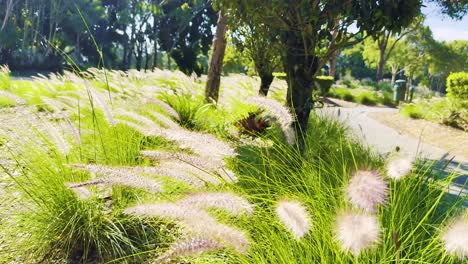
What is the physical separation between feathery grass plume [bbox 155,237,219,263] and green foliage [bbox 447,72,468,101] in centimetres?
1256

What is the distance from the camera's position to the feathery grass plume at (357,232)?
931mm

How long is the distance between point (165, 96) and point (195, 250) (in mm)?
5053

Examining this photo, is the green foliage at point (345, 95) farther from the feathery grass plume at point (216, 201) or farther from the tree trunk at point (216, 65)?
the feathery grass plume at point (216, 201)

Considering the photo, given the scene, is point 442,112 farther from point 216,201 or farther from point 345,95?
point 216,201

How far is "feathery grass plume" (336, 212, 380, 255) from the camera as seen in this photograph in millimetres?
931

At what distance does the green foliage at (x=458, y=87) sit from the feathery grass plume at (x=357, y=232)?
490 inches

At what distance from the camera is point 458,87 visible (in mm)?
12195

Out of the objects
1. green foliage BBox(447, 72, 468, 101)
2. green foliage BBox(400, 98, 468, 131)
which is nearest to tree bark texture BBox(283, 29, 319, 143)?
green foliage BBox(400, 98, 468, 131)

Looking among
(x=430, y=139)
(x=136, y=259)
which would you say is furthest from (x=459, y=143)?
(x=136, y=259)

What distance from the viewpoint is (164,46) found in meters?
36.4

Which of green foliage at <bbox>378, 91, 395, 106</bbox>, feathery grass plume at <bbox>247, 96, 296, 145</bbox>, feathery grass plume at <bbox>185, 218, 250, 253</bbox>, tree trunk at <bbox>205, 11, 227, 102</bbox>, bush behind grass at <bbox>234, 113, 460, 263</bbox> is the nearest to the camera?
feathery grass plume at <bbox>185, 218, 250, 253</bbox>

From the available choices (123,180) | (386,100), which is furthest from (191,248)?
(386,100)

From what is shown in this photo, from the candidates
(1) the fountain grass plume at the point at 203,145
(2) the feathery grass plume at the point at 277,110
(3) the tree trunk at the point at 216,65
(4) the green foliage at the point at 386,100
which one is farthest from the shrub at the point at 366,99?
(1) the fountain grass plume at the point at 203,145

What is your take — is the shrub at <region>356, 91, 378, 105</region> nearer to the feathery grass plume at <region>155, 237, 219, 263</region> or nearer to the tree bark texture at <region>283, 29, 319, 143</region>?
the tree bark texture at <region>283, 29, 319, 143</region>
